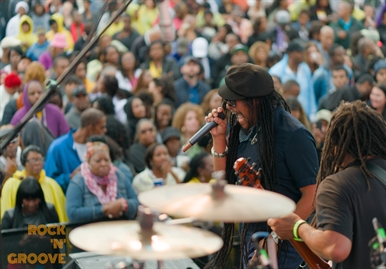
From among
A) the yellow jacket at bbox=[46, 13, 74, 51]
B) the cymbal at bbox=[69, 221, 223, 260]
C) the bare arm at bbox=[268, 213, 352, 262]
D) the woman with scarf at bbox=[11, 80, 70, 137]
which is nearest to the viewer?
the cymbal at bbox=[69, 221, 223, 260]

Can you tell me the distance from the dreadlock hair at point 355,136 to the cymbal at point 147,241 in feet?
3.02

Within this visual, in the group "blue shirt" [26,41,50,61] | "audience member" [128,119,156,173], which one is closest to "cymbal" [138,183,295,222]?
"audience member" [128,119,156,173]

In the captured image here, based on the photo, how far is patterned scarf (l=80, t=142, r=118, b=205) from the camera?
20.9 ft

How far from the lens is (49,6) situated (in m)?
15.4

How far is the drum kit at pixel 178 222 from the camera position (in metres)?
2.83

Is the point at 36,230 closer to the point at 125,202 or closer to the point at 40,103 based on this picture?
the point at 125,202

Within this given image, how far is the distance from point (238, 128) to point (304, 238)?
1134 mm

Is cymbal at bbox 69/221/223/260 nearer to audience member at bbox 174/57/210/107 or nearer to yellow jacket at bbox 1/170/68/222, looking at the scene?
yellow jacket at bbox 1/170/68/222

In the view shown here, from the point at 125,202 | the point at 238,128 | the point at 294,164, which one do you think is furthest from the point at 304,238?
the point at 125,202

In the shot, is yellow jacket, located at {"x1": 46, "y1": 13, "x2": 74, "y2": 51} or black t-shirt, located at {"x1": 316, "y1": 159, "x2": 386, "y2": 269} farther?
yellow jacket, located at {"x1": 46, "y1": 13, "x2": 74, "y2": 51}

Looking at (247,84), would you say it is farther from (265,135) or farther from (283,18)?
(283,18)

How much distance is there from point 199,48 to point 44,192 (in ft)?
22.3

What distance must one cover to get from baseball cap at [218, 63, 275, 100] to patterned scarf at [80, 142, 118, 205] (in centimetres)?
246

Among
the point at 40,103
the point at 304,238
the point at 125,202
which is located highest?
the point at 40,103
